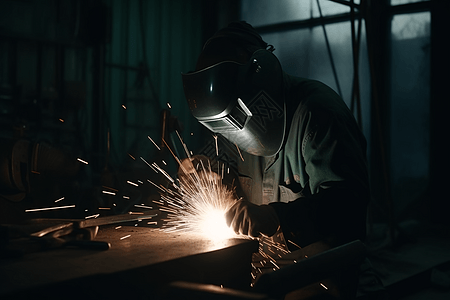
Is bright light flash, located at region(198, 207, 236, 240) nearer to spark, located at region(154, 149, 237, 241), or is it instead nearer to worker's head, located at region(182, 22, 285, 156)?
spark, located at region(154, 149, 237, 241)

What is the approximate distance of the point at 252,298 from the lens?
794 mm

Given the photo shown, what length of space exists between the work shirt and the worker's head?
3.7 inches

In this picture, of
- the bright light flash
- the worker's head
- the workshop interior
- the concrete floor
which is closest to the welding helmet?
the worker's head

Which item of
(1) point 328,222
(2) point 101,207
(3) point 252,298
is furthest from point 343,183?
(2) point 101,207

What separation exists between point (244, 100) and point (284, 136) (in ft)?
0.90

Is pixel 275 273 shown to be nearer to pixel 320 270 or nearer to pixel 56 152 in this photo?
pixel 320 270

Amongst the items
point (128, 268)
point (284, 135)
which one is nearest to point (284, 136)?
point (284, 135)

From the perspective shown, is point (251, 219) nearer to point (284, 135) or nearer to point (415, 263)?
point (284, 135)

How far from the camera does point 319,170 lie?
1.60 metres

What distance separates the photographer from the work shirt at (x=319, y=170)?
60.4 inches

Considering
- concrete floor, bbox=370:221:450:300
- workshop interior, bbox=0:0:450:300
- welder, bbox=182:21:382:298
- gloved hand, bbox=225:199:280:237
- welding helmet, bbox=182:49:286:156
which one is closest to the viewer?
gloved hand, bbox=225:199:280:237

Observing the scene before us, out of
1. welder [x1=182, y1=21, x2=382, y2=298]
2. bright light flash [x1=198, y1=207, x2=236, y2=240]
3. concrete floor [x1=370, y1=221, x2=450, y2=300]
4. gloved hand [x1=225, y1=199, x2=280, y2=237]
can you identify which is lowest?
concrete floor [x1=370, y1=221, x2=450, y2=300]

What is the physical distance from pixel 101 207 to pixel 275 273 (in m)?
1.87

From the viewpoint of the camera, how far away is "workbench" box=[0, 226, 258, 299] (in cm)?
92
